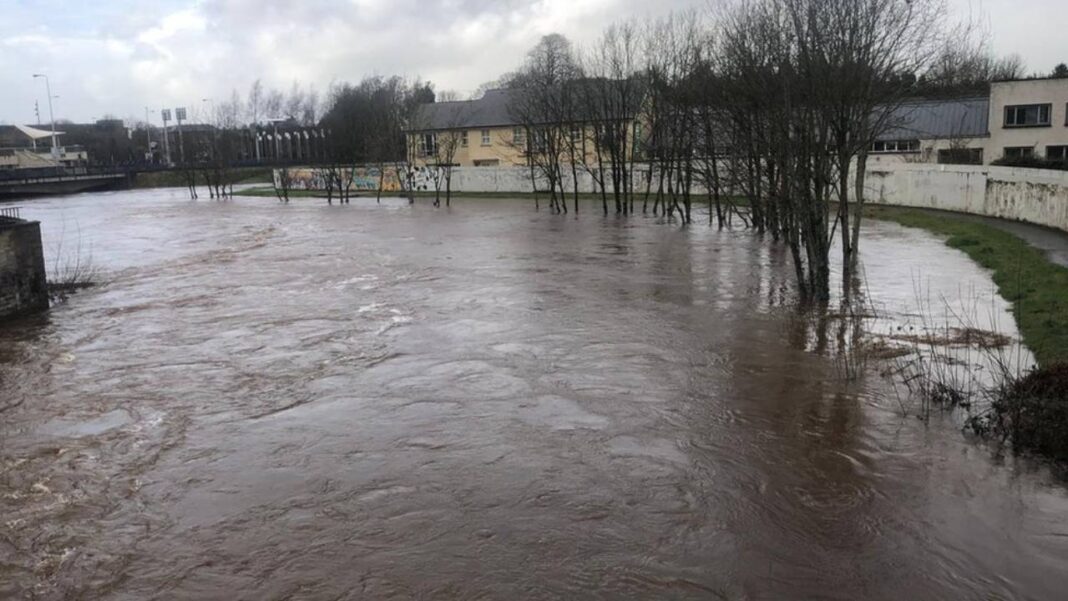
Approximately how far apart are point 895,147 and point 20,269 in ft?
161

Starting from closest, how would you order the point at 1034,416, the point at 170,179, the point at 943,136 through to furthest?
the point at 1034,416 < the point at 943,136 < the point at 170,179

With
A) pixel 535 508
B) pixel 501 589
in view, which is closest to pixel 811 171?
pixel 535 508

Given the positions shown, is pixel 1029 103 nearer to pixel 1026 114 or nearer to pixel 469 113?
pixel 1026 114

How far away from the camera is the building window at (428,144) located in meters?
69.4

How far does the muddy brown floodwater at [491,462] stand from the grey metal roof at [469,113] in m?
53.5

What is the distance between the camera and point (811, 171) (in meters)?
17.1

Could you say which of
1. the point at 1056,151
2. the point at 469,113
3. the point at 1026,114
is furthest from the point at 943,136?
the point at 469,113

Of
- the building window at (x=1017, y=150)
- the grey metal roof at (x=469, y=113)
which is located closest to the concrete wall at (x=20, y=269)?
the building window at (x=1017, y=150)

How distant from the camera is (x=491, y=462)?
923cm

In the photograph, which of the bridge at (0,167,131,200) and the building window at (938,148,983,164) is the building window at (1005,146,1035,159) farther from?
the bridge at (0,167,131,200)

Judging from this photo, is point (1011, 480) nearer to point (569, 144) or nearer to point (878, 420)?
point (878, 420)

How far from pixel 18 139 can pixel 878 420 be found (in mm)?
156653

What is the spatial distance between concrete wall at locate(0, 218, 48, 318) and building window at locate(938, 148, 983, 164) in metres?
43.7

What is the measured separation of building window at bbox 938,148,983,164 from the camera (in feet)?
153
